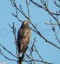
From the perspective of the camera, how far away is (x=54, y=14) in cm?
432

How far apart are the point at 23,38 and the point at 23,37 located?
0.03m

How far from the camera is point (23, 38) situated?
4.28 m

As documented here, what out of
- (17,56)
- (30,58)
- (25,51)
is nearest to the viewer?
(17,56)

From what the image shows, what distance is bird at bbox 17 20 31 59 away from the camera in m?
4.25

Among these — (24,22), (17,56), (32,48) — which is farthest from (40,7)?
(17,56)

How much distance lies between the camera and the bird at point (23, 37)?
13.9 feet

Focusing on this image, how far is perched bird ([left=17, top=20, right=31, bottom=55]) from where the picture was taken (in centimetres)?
425

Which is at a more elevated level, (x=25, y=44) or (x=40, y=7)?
(x=40, y=7)

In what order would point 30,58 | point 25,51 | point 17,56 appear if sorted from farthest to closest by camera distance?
point 30,58 → point 25,51 → point 17,56

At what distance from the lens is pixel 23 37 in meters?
4.30

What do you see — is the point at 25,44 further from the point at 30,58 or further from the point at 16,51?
the point at 30,58

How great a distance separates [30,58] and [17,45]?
Result: 580mm

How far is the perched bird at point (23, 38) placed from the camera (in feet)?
13.9

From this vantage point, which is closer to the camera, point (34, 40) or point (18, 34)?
point (18, 34)
